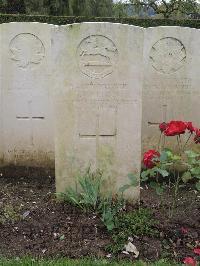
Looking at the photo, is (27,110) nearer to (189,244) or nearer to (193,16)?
(189,244)

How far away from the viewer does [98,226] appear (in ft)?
12.7

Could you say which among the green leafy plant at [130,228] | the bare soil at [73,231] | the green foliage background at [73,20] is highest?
the green foliage background at [73,20]

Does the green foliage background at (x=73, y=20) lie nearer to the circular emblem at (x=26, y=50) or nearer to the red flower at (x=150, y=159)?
the circular emblem at (x=26, y=50)

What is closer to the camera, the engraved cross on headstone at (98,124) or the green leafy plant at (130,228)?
the green leafy plant at (130,228)

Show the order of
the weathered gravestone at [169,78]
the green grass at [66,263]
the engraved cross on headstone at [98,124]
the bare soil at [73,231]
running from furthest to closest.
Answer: the weathered gravestone at [169,78] < the engraved cross on headstone at [98,124] < the bare soil at [73,231] < the green grass at [66,263]

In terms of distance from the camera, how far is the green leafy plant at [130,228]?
144 inches

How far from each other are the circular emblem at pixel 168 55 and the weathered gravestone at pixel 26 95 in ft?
3.95

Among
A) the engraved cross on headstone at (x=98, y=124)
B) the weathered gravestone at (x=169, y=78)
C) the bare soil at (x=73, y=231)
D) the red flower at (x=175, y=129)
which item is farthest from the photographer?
the weathered gravestone at (x=169, y=78)

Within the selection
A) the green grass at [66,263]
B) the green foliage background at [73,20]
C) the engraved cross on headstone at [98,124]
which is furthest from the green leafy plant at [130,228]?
the green foliage background at [73,20]

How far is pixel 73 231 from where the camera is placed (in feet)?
12.7

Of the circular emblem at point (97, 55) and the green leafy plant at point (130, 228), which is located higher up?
the circular emblem at point (97, 55)

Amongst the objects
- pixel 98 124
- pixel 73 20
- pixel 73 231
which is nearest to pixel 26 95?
pixel 98 124

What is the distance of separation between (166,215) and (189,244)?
1.59ft

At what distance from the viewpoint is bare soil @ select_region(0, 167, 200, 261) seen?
11.8 feet
